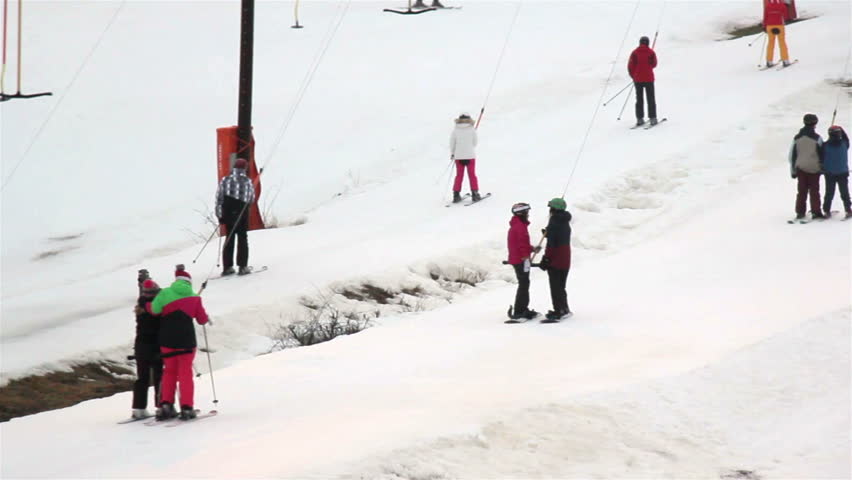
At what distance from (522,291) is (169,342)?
484cm

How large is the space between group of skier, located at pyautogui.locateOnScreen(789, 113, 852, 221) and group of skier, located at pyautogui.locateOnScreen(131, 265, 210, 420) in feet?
31.6

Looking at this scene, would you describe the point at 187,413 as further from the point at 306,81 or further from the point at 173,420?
the point at 306,81

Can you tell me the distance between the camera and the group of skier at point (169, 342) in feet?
36.1

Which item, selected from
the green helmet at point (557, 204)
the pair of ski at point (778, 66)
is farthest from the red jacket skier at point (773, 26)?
the green helmet at point (557, 204)

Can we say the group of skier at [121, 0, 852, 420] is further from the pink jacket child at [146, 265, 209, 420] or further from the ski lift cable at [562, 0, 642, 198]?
the ski lift cable at [562, 0, 642, 198]

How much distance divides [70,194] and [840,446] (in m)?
20.4

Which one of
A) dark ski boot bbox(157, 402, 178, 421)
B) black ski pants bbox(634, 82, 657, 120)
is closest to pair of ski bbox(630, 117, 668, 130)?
black ski pants bbox(634, 82, 657, 120)

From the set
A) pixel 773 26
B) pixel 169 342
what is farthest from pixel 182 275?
pixel 773 26

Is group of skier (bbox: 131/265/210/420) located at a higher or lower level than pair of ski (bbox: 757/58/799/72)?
lower

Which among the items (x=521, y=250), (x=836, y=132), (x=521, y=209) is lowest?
(x=521, y=250)

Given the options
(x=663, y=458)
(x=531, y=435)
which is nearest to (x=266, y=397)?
(x=531, y=435)

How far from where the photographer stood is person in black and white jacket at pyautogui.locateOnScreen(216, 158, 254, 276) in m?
17.4

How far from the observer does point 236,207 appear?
57.2 ft

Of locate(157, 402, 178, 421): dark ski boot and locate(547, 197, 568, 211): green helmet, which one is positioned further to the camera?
locate(547, 197, 568, 211): green helmet
